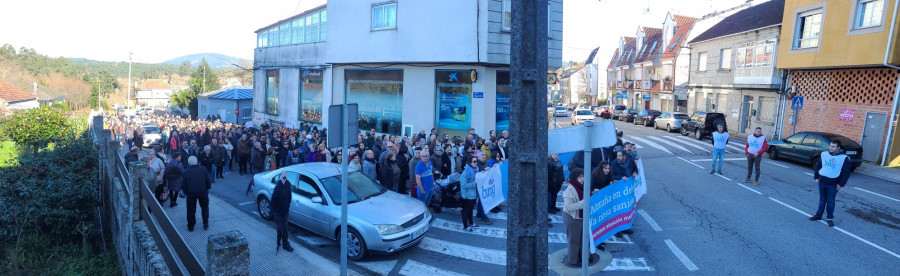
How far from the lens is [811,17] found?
23.0 m

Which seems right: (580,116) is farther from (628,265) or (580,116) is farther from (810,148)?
(628,265)

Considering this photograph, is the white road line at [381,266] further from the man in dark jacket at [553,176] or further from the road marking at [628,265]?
the man in dark jacket at [553,176]

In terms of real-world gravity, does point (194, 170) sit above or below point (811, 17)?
below

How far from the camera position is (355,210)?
8531 mm

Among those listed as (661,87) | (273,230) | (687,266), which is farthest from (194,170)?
(661,87)

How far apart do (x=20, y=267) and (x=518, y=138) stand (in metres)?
11.5

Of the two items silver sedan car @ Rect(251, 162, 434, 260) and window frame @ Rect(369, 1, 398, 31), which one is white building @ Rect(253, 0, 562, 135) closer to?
window frame @ Rect(369, 1, 398, 31)

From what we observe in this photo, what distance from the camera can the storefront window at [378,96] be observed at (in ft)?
72.5

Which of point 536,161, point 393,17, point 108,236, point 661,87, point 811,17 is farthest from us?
point 661,87

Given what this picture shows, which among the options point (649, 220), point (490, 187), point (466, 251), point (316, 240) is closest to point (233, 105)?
point (316, 240)

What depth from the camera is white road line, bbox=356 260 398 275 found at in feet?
26.0

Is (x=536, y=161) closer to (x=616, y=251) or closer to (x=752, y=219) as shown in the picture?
(x=616, y=251)

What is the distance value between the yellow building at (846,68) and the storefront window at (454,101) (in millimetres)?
15600

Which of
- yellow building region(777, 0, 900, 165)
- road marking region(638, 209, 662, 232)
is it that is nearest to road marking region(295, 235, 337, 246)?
road marking region(638, 209, 662, 232)
